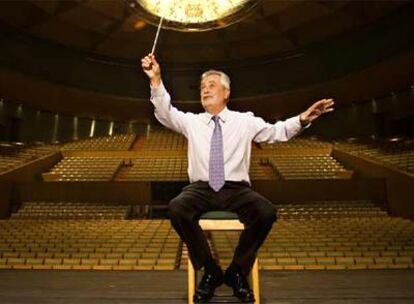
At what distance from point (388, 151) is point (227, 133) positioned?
7608 mm

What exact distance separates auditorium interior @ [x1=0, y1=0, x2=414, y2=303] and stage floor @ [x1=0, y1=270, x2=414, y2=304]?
0.6 inches

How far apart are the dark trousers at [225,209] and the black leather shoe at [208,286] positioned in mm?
63

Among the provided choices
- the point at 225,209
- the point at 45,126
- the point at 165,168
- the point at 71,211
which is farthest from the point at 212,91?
the point at 45,126

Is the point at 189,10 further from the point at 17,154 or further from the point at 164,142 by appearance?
the point at 164,142

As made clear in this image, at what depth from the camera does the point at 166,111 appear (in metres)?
1.68

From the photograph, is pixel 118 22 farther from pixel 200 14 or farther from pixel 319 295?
pixel 319 295

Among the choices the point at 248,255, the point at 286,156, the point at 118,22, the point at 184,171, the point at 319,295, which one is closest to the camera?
the point at 248,255

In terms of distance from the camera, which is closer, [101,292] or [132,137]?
[101,292]

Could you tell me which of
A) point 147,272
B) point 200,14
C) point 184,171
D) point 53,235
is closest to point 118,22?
point 184,171

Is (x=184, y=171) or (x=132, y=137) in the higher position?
(x=132, y=137)

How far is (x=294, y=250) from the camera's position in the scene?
3.39m

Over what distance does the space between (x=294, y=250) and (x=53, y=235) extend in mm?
2702

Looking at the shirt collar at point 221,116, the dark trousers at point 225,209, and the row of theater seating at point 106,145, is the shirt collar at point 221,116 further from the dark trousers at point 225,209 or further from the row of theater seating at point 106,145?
the row of theater seating at point 106,145

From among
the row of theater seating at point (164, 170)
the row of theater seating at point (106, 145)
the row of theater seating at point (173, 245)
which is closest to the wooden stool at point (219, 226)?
the row of theater seating at point (173, 245)
